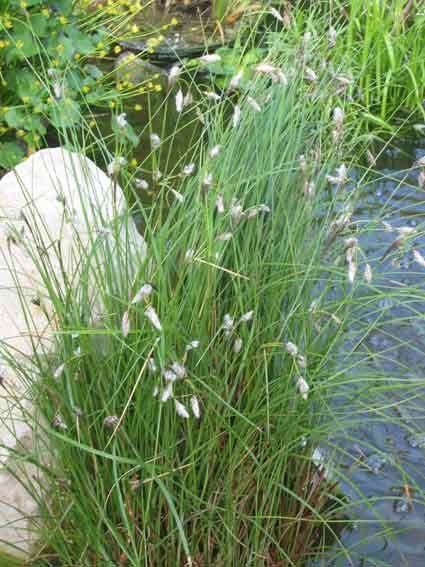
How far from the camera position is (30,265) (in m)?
2.73

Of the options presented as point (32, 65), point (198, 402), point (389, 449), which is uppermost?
point (32, 65)

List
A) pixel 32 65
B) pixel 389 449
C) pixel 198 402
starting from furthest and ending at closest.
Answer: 1. pixel 32 65
2. pixel 389 449
3. pixel 198 402

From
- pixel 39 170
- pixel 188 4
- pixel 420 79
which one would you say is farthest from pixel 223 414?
pixel 188 4

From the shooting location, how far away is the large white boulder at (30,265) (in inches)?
86.7

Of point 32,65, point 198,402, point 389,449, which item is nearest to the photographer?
point 198,402

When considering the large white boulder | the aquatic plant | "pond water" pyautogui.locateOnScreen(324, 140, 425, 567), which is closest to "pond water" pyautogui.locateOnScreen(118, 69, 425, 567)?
"pond water" pyautogui.locateOnScreen(324, 140, 425, 567)

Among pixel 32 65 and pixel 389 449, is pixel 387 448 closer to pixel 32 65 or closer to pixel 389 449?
pixel 389 449

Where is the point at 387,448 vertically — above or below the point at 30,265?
below

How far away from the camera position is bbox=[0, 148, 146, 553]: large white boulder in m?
2.20

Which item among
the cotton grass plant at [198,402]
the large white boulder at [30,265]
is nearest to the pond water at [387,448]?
the cotton grass plant at [198,402]

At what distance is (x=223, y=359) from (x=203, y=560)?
24.2 inches

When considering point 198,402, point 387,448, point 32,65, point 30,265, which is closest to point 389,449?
point 387,448

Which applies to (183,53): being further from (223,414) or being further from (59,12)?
(223,414)

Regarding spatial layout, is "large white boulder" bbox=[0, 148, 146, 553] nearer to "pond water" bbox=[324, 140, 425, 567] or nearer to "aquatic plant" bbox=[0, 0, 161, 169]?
"pond water" bbox=[324, 140, 425, 567]
